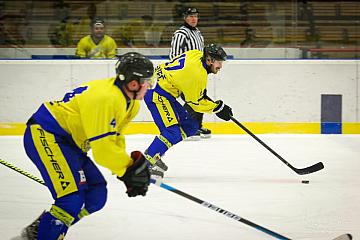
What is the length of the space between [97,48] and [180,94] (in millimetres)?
2628

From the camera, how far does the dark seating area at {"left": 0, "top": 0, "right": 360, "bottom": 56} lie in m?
7.49

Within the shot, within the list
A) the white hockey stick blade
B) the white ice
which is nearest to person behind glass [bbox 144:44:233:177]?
the white ice

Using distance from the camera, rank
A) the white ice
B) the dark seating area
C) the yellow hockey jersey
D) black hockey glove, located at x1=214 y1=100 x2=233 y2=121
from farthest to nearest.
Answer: the dark seating area → black hockey glove, located at x1=214 y1=100 x2=233 y2=121 → the white ice → the yellow hockey jersey

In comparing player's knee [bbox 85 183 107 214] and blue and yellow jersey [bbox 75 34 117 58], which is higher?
blue and yellow jersey [bbox 75 34 117 58]

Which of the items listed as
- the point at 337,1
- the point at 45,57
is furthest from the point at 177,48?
the point at 337,1

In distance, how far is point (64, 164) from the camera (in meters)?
3.01

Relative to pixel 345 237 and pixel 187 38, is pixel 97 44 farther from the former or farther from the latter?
pixel 345 237

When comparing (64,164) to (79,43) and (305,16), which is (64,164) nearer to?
(79,43)

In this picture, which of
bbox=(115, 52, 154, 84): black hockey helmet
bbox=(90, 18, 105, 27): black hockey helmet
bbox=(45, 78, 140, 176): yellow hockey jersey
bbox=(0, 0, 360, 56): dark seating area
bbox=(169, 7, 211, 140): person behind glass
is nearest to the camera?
bbox=(45, 78, 140, 176): yellow hockey jersey

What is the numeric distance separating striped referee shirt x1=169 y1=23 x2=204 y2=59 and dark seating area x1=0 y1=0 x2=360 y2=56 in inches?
22.7

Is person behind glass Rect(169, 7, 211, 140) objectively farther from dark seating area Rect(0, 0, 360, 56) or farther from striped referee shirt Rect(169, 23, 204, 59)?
dark seating area Rect(0, 0, 360, 56)

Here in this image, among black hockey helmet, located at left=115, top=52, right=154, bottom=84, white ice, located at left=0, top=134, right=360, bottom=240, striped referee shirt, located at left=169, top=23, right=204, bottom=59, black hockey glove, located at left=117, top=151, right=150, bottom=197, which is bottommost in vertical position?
white ice, located at left=0, top=134, right=360, bottom=240

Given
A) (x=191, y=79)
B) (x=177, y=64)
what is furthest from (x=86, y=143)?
(x=177, y=64)

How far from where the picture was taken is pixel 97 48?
297 inches
